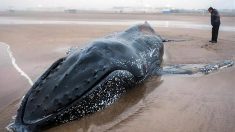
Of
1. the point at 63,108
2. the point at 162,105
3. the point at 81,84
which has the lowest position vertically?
the point at 162,105

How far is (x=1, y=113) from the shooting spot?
18.4 ft

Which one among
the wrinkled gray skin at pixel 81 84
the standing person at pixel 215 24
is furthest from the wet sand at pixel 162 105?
the standing person at pixel 215 24

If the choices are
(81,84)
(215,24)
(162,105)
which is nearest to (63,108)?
(81,84)

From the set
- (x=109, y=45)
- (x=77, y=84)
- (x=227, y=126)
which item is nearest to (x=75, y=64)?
(x=77, y=84)

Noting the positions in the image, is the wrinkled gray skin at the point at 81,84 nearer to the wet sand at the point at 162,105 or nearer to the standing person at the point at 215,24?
the wet sand at the point at 162,105

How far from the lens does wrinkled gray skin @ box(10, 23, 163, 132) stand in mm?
4637

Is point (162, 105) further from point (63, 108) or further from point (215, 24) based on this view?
point (215, 24)

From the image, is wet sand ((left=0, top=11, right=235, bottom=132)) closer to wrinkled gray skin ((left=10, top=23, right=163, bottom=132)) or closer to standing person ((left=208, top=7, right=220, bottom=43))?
wrinkled gray skin ((left=10, top=23, right=163, bottom=132))

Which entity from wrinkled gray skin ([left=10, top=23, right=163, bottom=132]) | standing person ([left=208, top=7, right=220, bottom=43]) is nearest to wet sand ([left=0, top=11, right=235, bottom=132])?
wrinkled gray skin ([left=10, top=23, right=163, bottom=132])

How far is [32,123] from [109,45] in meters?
2.30

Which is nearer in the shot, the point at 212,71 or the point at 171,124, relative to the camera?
the point at 171,124

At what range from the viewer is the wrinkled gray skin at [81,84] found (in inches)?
183

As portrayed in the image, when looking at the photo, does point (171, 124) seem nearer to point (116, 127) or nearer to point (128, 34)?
point (116, 127)

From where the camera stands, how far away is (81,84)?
16.8 feet
